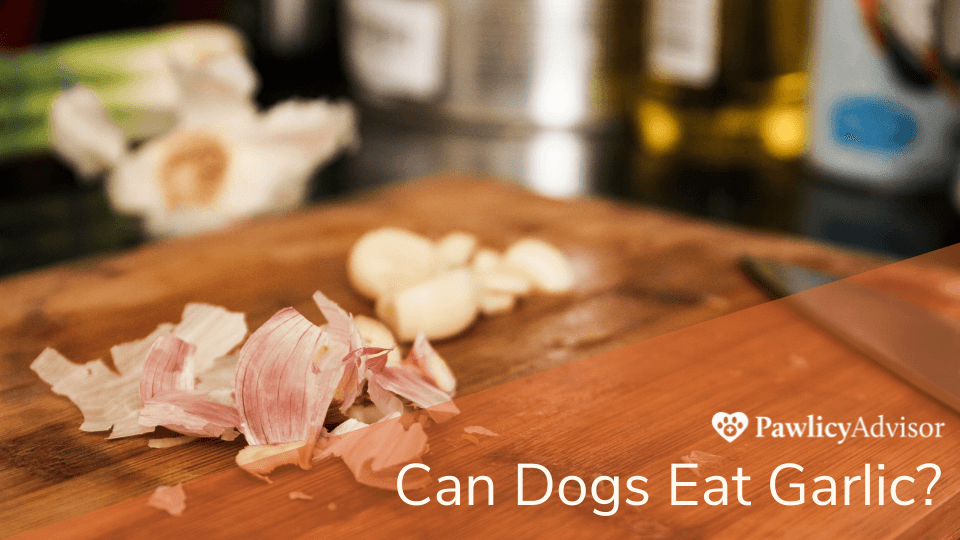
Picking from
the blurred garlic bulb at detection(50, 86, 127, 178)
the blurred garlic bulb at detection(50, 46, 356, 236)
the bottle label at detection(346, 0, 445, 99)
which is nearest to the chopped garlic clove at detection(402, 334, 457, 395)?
the blurred garlic bulb at detection(50, 46, 356, 236)

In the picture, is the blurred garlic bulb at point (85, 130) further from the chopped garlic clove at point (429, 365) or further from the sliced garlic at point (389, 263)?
the chopped garlic clove at point (429, 365)

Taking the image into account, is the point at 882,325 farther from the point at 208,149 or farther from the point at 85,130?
the point at 85,130

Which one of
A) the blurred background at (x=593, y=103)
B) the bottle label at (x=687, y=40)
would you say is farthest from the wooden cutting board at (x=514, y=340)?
the bottle label at (x=687, y=40)

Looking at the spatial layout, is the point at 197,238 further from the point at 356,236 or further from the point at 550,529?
the point at 550,529

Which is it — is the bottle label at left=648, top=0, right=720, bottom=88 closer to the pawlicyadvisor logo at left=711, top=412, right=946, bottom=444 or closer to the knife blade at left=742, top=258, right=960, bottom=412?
the knife blade at left=742, top=258, right=960, bottom=412

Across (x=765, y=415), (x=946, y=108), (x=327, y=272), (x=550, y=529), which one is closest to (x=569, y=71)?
(x=946, y=108)

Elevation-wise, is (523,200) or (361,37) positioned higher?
(361,37)
